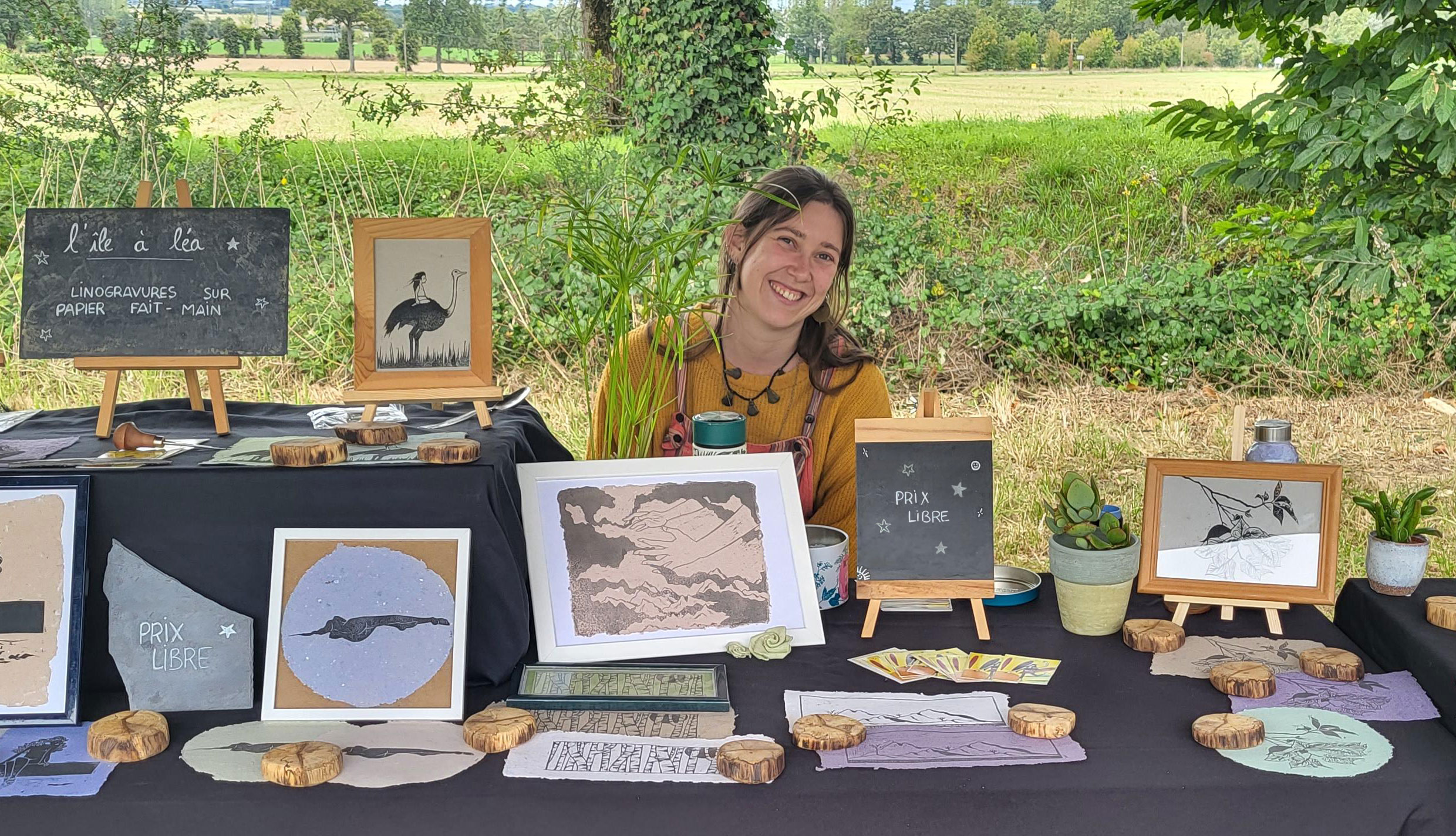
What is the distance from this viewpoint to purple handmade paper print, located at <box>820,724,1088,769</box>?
4.12 ft

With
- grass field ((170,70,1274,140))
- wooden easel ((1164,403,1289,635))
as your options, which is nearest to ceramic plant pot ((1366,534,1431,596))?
wooden easel ((1164,403,1289,635))

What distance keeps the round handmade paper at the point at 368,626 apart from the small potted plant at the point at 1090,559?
819 millimetres

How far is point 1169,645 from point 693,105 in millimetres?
4929

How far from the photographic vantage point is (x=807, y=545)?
1604mm

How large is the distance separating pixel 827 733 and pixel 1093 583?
19.2 inches

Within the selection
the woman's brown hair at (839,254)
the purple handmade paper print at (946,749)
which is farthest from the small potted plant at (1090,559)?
the woman's brown hair at (839,254)

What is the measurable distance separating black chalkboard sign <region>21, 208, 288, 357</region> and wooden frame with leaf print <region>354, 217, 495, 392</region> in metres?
0.12

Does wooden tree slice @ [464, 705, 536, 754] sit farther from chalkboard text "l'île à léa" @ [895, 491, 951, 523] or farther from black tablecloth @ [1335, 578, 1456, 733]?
black tablecloth @ [1335, 578, 1456, 733]

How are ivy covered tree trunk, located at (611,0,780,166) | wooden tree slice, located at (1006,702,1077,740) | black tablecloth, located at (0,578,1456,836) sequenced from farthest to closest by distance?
ivy covered tree trunk, located at (611,0,780,166) < wooden tree slice, located at (1006,702,1077,740) < black tablecloth, located at (0,578,1456,836)

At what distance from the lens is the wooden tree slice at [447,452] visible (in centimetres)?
147

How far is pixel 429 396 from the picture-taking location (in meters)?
1.63

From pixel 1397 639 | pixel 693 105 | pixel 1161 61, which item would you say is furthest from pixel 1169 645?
pixel 1161 61

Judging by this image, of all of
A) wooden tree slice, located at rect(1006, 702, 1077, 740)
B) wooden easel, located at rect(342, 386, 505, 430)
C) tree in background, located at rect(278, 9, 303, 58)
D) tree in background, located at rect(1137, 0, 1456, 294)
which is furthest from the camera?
tree in background, located at rect(278, 9, 303, 58)

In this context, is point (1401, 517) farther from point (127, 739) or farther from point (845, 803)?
point (127, 739)
